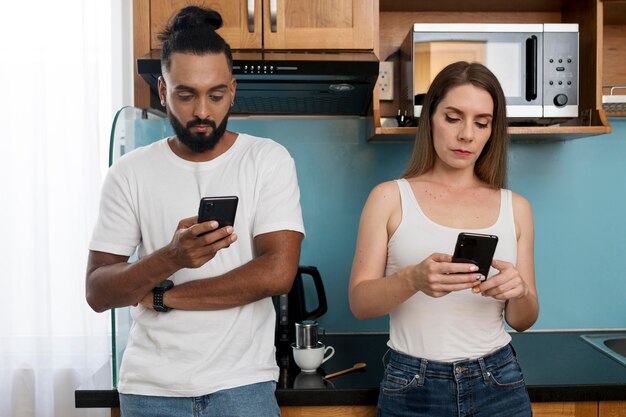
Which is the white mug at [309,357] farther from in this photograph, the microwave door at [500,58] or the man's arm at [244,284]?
the microwave door at [500,58]

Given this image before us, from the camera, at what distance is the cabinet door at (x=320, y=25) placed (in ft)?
6.35

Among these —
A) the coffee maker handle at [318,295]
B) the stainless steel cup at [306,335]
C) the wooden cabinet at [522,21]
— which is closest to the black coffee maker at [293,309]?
the coffee maker handle at [318,295]

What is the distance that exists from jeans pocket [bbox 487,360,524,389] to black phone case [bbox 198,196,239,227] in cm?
64

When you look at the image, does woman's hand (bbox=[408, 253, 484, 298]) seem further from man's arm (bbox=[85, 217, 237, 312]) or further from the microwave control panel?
the microwave control panel

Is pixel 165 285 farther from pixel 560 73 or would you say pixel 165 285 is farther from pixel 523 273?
pixel 560 73

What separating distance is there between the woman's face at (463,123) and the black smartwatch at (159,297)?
26.3 inches

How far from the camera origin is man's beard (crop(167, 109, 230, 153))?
1421 mm

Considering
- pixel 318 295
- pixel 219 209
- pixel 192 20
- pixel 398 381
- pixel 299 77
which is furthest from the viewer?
pixel 318 295

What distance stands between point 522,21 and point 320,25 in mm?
757

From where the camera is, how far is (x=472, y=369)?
139 cm

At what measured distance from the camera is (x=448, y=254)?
1.38 meters

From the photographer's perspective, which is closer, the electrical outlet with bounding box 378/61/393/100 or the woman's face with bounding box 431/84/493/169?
the woman's face with bounding box 431/84/493/169

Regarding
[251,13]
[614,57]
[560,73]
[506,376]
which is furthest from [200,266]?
[614,57]

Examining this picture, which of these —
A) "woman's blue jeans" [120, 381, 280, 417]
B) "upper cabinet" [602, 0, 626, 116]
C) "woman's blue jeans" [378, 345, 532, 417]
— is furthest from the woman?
"upper cabinet" [602, 0, 626, 116]
